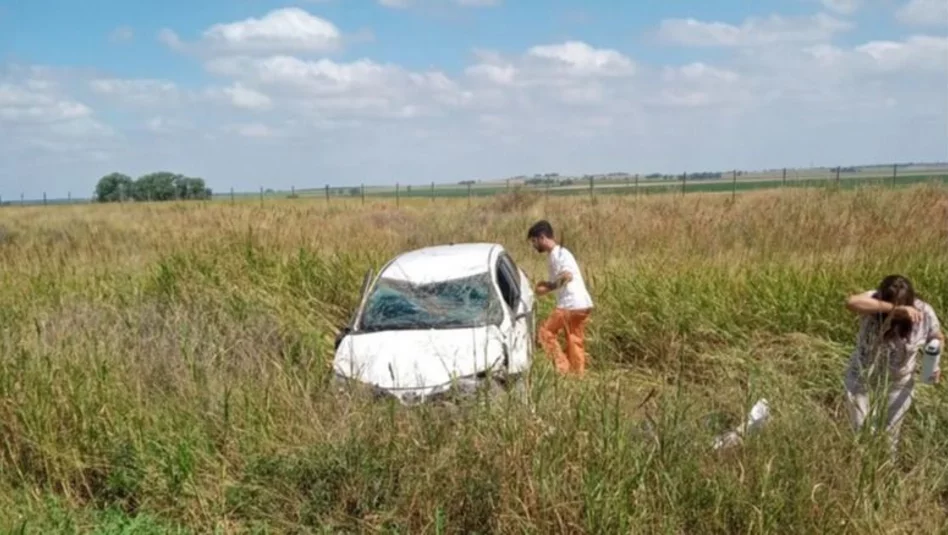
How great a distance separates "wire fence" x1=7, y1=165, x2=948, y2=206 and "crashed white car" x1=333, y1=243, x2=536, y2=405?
459 inches

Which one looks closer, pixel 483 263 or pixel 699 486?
pixel 699 486

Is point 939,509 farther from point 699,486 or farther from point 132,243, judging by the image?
point 132,243

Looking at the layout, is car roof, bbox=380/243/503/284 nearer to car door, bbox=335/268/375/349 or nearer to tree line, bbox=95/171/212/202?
car door, bbox=335/268/375/349

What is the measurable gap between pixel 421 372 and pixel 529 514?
2251 millimetres

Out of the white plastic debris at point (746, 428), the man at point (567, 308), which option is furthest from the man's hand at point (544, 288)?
the white plastic debris at point (746, 428)

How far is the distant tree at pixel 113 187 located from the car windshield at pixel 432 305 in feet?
220

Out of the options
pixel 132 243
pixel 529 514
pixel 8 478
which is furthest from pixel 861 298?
pixel 132 243

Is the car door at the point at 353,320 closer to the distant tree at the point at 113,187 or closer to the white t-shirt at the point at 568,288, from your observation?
the white t-shirt at the point at 568,288

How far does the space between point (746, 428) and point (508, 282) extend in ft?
13.5

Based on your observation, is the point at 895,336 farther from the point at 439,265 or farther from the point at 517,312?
the point at 439,265

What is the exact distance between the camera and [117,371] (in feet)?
16.1

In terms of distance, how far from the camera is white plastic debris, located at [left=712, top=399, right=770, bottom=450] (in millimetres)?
3551

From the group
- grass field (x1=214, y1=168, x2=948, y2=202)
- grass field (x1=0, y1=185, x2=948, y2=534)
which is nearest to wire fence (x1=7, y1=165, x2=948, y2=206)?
grass field (x1=214, y1=168, x2=948, y2=202)

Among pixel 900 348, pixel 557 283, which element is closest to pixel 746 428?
pixel 900 348
